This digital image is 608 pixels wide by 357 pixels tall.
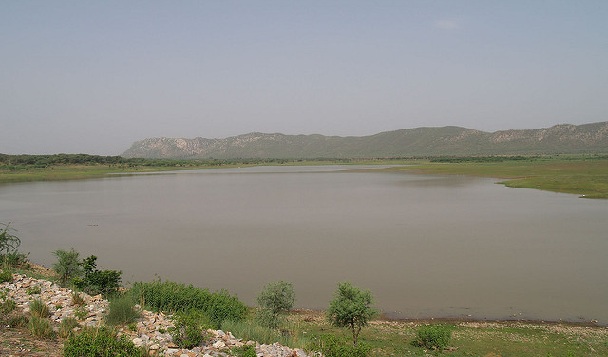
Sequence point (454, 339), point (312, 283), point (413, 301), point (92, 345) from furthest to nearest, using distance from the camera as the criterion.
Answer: point (312, 283)
point (413, 301)
point (454, 339)
point (92, 345)

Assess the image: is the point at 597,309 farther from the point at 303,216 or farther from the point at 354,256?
the point at 303,216

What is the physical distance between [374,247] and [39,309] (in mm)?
14734

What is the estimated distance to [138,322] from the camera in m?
6.79

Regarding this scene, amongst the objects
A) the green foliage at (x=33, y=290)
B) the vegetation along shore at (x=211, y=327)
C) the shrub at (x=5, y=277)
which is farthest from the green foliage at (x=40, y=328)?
the shrub at (x=5, y=277)

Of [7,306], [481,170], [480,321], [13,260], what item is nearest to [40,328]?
[7,306]

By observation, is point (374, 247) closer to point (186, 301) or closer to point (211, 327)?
point (186, 301)

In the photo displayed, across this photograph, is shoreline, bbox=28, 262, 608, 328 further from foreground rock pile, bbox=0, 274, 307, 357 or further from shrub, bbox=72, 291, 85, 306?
shrub, bbox=72, 291, 85, 306

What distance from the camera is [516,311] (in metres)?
12.3

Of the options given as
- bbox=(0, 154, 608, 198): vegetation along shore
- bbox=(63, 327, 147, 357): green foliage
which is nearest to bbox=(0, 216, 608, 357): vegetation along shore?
bbox=(63, 327, 147, 357): green foliage

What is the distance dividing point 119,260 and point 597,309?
16693 millimetres

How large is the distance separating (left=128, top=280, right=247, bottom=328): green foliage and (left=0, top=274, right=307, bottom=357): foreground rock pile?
1.04m

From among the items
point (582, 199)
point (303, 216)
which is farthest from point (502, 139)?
point (303, 216)

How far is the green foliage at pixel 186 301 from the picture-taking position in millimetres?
8594

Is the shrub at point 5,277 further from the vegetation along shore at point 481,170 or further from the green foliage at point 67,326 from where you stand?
the vegetation along shore at point 481,170
